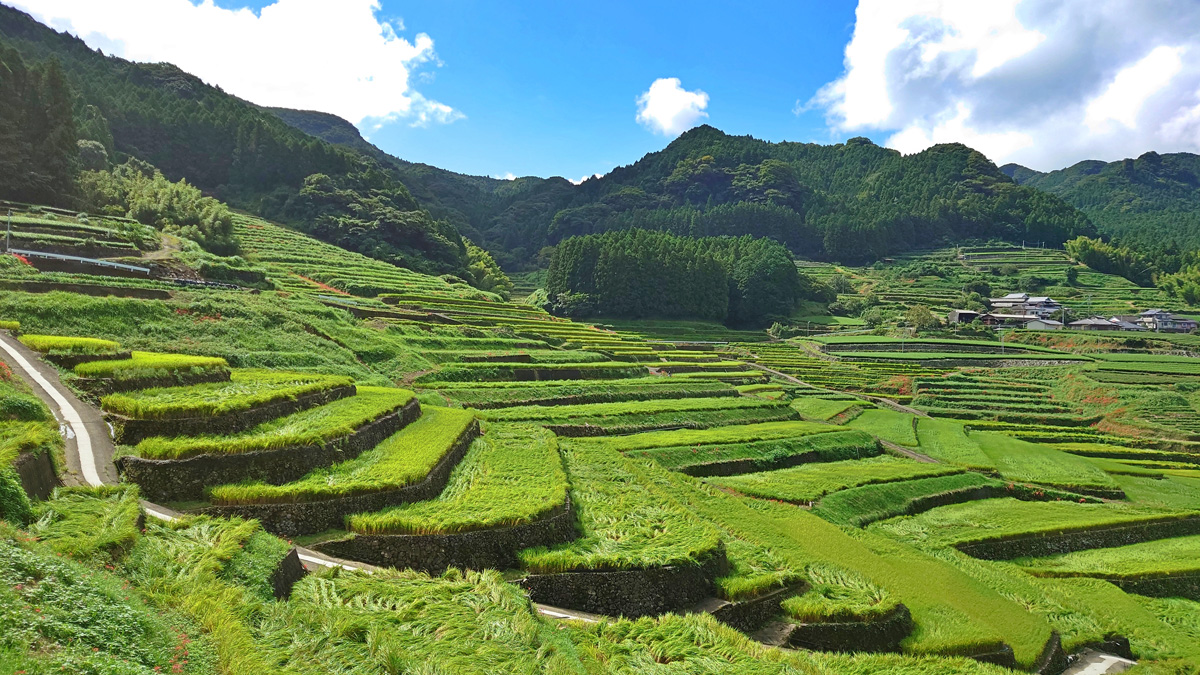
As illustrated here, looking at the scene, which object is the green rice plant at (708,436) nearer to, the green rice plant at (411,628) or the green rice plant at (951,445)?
the green rice plant at (951,445)

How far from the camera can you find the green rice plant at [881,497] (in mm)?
20031

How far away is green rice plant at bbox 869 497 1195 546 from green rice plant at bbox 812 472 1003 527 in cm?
50

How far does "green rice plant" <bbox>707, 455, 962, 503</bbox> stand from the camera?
2084 centimetres

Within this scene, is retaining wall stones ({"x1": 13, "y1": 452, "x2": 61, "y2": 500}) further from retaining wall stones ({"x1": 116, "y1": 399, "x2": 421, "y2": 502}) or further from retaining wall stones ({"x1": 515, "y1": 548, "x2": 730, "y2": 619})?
retaining wall stones ({"x1": 515, "y1": 548, "x2": 730, "y2": 619})

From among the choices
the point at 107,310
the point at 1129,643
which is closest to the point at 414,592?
the point at 1129,643

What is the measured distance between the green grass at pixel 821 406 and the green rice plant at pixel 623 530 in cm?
2573

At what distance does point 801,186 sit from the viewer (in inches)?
7062

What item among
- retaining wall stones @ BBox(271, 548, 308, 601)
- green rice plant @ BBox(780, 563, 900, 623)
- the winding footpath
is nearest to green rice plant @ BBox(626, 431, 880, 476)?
green rice plant @ BBox(780, 563, 900, 623)

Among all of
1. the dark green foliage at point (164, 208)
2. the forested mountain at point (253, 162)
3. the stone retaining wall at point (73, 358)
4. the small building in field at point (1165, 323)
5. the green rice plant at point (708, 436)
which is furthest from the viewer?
the small building in field at point (1165, 323)

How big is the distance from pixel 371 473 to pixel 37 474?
534 centimetres

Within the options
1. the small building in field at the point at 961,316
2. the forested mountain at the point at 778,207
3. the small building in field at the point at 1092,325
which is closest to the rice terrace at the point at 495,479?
the small building in field at the point at 1092,325

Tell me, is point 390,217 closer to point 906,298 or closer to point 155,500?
point 155,500

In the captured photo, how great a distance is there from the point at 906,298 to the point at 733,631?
102 metres

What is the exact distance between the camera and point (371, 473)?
1291 centimetres
